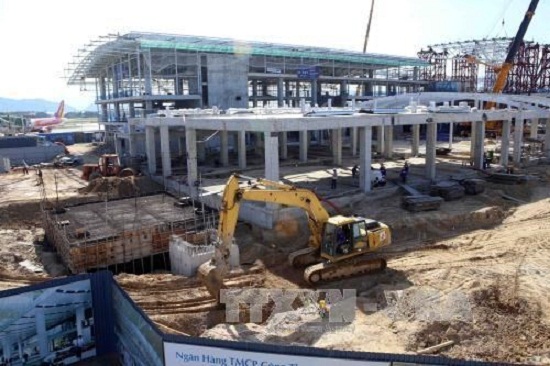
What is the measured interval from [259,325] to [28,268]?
1099cm

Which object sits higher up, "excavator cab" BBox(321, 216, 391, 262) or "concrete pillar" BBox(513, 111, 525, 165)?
"concrete pillar" BBox(513, 111, 525, 165)

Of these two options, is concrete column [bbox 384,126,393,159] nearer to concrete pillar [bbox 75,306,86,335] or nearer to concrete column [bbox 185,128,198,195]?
concrete column [bbox 185,128,198,195]

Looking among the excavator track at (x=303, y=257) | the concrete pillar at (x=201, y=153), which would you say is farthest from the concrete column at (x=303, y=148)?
the excavator track at (x=303, y=257)

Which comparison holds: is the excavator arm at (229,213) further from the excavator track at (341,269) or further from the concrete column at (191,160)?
the concrete column at (191,160)

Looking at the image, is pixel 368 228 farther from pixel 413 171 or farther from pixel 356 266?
pixel 413 171

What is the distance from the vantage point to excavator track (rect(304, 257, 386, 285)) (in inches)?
602

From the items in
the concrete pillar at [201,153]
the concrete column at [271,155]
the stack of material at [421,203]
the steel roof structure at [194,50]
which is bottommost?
the stack of material at [421,203]

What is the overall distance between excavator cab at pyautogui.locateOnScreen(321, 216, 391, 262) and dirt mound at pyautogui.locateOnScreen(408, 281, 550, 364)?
396cm

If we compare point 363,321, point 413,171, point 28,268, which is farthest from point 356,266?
point 413,171

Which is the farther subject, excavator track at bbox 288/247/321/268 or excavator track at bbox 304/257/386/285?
excavator track at bbox 288/247/321/268

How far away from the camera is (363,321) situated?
12.6m

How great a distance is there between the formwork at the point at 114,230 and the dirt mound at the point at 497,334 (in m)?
11.0

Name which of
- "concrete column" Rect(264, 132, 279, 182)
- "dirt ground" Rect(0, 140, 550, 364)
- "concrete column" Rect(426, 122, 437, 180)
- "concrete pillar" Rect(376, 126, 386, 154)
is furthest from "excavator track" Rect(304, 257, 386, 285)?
"concrete pillar" Rect(376, 126, 386, 154)

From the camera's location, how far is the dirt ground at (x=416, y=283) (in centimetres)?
1156
